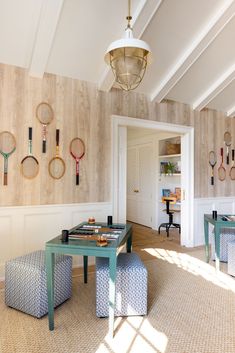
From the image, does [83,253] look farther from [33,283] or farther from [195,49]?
[195,49]

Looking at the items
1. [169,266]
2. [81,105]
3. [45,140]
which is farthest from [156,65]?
[169,266]

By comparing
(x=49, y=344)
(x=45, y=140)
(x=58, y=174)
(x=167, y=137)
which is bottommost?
(x=49, y=344)

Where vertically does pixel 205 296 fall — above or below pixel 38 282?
below

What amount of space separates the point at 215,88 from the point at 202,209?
2.19 m

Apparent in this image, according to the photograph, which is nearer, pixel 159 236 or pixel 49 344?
pixel 49 344

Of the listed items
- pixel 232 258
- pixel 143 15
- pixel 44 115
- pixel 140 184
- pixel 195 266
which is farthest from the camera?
pixel 140 184

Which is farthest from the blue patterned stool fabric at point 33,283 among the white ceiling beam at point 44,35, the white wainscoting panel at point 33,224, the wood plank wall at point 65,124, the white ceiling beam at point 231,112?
the white ceiling beam at point 231,112

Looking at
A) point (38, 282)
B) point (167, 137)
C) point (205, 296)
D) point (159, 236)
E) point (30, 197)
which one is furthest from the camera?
point (167, 137)

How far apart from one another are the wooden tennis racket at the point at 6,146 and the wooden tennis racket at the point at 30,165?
19 cm

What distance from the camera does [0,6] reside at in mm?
2500

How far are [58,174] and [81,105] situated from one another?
106 centimetres

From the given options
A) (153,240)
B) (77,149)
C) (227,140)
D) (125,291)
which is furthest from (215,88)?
(125,291)

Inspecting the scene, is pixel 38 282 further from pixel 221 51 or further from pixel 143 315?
pixel 221 51

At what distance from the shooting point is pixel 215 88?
13.7 ft
